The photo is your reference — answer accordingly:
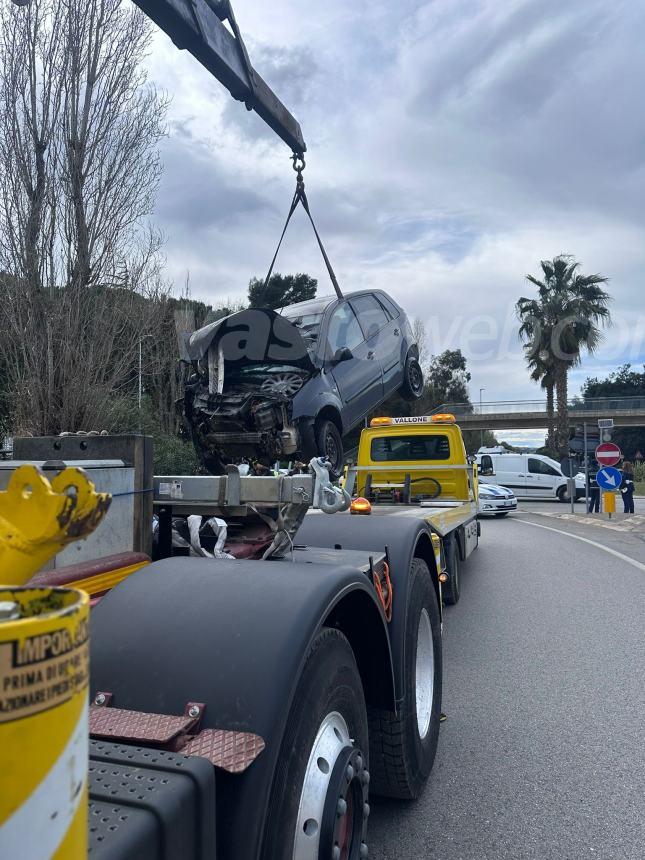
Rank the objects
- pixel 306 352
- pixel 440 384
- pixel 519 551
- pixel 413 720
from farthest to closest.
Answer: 1. pixel 440 384
2. pixel 519 551
3. pixel 306 352
4. pixel 413 720

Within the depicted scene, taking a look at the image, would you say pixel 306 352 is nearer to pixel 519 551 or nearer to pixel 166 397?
pixel 519 551

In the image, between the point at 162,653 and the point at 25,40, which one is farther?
the point at 25,40

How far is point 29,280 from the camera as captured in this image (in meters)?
8.91

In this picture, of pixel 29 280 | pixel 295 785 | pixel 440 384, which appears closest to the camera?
pixel 295 785

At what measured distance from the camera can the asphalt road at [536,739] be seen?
2.90 m

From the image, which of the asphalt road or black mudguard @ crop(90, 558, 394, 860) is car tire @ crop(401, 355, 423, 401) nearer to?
the asphalt road

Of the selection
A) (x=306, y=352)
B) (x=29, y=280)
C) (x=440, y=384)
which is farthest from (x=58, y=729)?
(x=440, y=384)

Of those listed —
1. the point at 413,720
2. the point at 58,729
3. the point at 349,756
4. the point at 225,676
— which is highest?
the point at 58,729

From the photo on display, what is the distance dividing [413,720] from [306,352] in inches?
187

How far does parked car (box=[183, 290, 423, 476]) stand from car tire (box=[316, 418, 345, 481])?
0.01 m

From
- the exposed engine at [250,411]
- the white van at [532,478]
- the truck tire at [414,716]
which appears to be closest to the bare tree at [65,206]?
the exposed engine at [250,411]

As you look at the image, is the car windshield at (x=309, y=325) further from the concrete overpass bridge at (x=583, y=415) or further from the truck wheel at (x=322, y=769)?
the concrete overpass bridge at (x=583, y=415)

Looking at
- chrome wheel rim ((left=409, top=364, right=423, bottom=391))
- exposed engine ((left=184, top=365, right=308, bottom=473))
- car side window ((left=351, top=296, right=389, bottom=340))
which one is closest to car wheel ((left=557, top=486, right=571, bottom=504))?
chrome wheel rim ((left=409, top=364, right=423, bottom=391))

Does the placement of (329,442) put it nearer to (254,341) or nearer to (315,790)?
(254,341)
